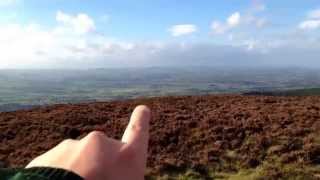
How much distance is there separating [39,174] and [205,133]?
64.8 ft

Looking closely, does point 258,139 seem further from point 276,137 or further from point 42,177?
point 42,177

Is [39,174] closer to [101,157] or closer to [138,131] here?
[101,157]

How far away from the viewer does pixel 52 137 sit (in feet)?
71.6

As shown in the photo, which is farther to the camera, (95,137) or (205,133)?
(205,133)

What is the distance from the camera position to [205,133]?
2042 centimetres

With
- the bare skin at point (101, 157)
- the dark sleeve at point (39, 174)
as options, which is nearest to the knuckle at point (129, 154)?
the bare skin at point (101, 157)

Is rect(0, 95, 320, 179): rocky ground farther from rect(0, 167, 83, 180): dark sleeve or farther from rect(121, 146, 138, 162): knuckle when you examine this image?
rect(0, 167, 83, 180): dark sleeve

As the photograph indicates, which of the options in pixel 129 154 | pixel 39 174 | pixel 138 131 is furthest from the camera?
pixel 138 131

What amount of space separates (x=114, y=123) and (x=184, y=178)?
7.94 meters

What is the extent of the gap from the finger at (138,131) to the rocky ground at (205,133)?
14.6 meters

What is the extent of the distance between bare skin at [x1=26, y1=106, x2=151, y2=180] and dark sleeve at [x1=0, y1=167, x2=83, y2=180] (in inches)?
1.1

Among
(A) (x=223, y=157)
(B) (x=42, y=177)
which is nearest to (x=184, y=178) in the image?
(A) (x=223, y=157)

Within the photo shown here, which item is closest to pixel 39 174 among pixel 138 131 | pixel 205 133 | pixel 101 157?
pixel 101 157

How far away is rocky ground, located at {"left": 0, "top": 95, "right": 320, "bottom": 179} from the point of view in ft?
54.9
